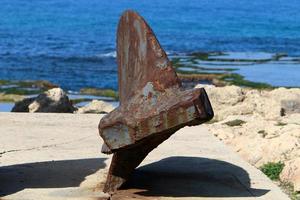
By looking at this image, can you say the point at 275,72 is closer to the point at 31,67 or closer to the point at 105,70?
the point at 105,70

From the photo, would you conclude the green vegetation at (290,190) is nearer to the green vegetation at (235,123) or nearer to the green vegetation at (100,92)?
the green vegetation at (235,123)

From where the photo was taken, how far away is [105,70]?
3372 centimetres

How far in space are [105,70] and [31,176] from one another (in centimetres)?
2534

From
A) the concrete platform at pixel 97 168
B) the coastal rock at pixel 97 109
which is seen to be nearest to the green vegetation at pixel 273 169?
the concrete platform at pixel 97 168

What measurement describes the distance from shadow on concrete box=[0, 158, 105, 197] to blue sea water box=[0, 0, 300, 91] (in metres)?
20.0

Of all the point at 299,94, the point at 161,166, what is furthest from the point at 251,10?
the point at 161,166

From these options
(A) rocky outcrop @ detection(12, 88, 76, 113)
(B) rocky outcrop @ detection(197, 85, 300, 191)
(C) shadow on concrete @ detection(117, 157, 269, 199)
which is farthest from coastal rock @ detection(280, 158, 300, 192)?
(A) rocky outcrop @ detection(12, 88, 76, 113)

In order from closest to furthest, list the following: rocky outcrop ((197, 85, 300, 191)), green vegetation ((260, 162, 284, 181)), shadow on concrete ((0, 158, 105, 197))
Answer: shadow on concrete ((0, 158, 105, 197))
green vegetation ((260, 162, 284, 181))
rocky outcrop ((197, 85, 300, 191))

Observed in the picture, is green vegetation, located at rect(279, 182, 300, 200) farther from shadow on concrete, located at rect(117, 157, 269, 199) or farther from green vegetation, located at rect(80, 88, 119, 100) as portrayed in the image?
green vegetation, located at rect(80, 88, 119, 100)

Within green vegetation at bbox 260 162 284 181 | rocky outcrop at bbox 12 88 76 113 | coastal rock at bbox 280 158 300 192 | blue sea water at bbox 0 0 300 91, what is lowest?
blue sea water at bbox 0 0 300 91

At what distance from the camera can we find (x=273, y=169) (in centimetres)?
1008

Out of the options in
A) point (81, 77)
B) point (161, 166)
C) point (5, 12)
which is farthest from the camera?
point (5, 12)

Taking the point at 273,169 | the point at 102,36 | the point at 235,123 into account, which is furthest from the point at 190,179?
the point at 102,36

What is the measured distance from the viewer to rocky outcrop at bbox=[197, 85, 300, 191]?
10.6 meters
